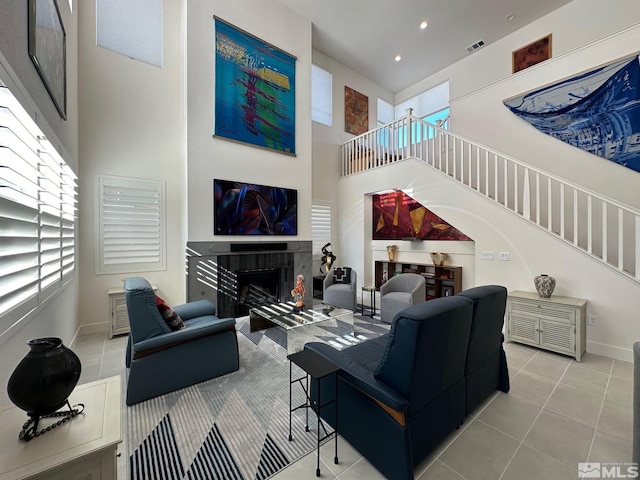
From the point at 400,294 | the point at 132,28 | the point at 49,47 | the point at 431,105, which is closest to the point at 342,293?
the point at 400,294

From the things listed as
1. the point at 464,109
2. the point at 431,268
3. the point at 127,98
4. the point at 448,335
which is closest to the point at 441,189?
the point at 431,268

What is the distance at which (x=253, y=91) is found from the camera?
4.72 metres

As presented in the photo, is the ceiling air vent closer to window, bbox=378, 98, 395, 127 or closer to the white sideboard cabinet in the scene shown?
window, bbox=378, 98, 395, 127

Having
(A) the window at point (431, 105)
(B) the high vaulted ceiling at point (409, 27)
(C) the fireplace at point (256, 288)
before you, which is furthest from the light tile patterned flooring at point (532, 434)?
(B) the high vaulted ceiling at point (409, 27)

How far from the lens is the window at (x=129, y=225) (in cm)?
386

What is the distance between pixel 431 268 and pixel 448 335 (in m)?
4.13

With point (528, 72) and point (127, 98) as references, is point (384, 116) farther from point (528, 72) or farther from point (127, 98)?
point (127, 98)

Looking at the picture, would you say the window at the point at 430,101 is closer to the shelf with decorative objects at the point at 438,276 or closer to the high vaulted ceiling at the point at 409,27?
the high vaulted ceiling at the point at 409,27

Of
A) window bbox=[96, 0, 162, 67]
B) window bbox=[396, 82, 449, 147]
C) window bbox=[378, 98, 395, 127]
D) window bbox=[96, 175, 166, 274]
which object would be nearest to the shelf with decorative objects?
window bbox=[396, 82, 449, 147]

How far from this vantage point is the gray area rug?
1.64 meters

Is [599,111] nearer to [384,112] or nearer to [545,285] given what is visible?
→ [545,285]

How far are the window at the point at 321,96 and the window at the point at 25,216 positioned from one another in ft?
17.4

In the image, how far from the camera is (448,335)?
63.4 inches

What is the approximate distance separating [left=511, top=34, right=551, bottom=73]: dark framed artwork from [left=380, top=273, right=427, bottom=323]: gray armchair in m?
4.63
